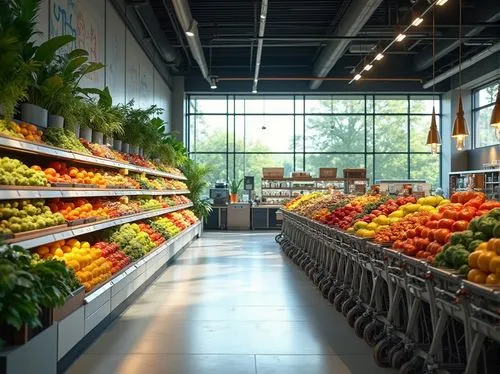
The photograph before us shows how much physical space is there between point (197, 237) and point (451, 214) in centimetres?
1168

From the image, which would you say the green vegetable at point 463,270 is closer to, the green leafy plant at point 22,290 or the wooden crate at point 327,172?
the green leafy plant at point 22,290

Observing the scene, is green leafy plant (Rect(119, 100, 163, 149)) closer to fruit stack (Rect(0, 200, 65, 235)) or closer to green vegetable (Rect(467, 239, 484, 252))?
fruit stack (Rect(0, 200, 65, 235))

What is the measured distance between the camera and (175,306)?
595 cm

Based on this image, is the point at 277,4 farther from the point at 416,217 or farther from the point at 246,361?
the point at 246,361

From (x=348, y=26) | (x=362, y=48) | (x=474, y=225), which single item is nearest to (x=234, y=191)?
(x=362, y=48)

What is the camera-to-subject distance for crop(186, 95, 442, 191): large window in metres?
19.3

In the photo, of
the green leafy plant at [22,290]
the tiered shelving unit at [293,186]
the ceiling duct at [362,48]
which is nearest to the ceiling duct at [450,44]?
the ceiling duct at [362,48]

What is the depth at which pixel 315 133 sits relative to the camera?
64.0ft

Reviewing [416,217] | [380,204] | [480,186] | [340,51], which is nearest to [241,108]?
[340,51]

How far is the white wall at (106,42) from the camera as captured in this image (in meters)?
6.76

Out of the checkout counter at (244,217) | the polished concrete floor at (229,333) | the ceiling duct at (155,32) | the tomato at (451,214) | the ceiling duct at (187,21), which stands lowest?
the polished concrete floor at (229,333)

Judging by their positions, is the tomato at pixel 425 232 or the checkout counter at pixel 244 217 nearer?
the tomato at pixel 425 232

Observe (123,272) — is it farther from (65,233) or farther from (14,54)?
(14,54)

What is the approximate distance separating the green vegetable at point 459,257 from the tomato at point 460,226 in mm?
529
